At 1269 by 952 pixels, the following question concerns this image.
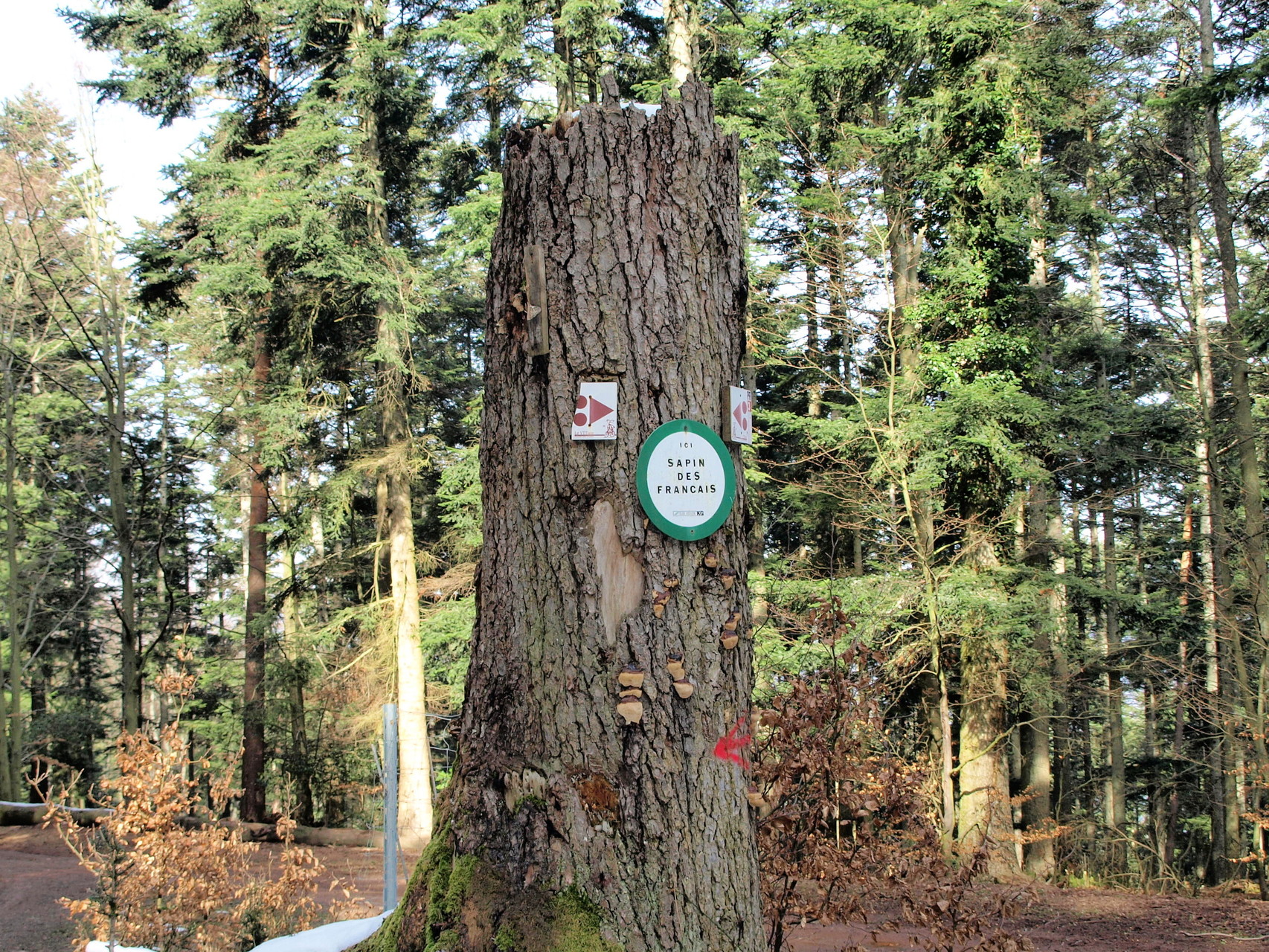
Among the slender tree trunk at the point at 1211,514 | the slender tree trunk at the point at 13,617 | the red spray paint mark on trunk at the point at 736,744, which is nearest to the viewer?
the red spray paint mark on trunk at the point at 736,744

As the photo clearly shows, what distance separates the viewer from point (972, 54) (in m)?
13.5

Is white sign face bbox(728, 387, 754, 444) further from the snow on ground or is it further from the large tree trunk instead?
the snow on ground

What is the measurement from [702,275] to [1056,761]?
21841mm

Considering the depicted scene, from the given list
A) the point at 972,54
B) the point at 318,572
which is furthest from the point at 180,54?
the point at 972,54

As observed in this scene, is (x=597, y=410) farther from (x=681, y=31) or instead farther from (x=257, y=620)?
(x=257, y=620)

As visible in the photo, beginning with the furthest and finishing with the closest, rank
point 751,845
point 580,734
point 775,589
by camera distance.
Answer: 1. point 775,589
2. point 751,845
3. point 580,734

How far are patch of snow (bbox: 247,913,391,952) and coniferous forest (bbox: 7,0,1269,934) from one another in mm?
7534

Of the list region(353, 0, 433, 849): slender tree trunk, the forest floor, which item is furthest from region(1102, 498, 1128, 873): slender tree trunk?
region(353, 0, 433, 849): slender tree trunk

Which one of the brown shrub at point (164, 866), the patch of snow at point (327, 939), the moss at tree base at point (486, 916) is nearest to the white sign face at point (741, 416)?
the moss at tree base at point (486, 916)

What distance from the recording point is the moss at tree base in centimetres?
236

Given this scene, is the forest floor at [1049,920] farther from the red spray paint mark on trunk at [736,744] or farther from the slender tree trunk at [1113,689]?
the slender tree trunk at [1113,689]

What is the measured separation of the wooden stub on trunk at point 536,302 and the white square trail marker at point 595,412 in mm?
165

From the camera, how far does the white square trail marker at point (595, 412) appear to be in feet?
8.61

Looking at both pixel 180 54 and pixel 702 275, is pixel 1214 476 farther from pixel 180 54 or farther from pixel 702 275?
pixel 180 54
